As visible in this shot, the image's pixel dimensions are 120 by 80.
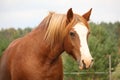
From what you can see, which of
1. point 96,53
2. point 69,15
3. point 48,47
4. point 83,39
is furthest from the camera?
point 96,53

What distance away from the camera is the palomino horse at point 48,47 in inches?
199

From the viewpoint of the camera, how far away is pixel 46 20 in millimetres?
5434

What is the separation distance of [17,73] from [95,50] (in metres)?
18.1

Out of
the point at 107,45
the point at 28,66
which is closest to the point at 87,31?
the point at 28,66

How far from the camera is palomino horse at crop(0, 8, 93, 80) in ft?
16.6

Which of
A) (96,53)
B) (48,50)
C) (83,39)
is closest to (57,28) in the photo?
(48,50)

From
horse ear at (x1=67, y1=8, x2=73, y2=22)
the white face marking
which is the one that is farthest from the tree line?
the white face marking

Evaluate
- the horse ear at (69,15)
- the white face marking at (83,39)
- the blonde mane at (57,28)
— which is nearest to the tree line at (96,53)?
the blonde mane at (57,28)

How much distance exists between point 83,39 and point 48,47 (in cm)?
63

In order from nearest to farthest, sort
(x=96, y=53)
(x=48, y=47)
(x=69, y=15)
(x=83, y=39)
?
1. (x=83, y=39)
2. (x=69, y=15)
3. (x=48, y=47)
4. (x=96, y=53)

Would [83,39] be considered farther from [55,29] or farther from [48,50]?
[48,50]

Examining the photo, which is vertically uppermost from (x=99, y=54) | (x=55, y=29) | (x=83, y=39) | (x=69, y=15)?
(x=69, y=15)

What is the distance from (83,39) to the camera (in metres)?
4.88

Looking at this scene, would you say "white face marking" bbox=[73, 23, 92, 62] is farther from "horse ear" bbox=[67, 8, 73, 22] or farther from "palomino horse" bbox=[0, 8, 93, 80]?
"horse ear" bbox=[67, 8, 73, 22]
